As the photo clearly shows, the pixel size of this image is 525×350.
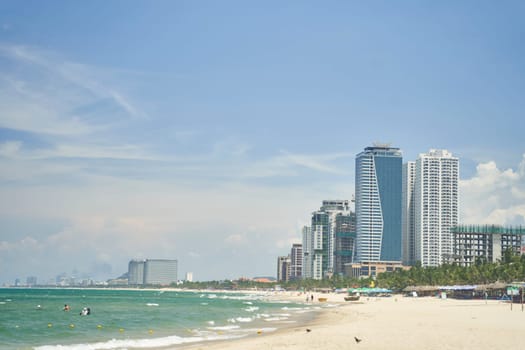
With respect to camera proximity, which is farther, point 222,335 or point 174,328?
point 174,328

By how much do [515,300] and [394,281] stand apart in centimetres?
8764

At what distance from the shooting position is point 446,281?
14388 cm

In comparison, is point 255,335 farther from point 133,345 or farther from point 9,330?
point 9,330

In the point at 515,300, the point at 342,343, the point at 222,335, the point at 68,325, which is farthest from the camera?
the point at 515,300

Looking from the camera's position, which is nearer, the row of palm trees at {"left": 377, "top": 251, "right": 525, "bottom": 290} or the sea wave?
the sea wave

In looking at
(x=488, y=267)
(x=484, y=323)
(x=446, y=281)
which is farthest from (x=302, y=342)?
(x=446, y=281)

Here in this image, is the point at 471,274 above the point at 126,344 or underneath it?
above

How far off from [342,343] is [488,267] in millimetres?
97321

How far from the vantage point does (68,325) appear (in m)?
73.2

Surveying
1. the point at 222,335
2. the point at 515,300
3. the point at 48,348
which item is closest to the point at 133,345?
the point at 48,348

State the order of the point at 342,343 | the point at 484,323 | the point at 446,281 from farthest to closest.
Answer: the point at 446,281 < the point at 484,323 < the point at 342,343

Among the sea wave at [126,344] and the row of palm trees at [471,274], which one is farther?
the row of palm trees at [471,274]

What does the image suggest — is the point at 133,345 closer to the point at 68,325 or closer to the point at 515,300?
the point at 68,325

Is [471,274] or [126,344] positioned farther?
[471,274]
